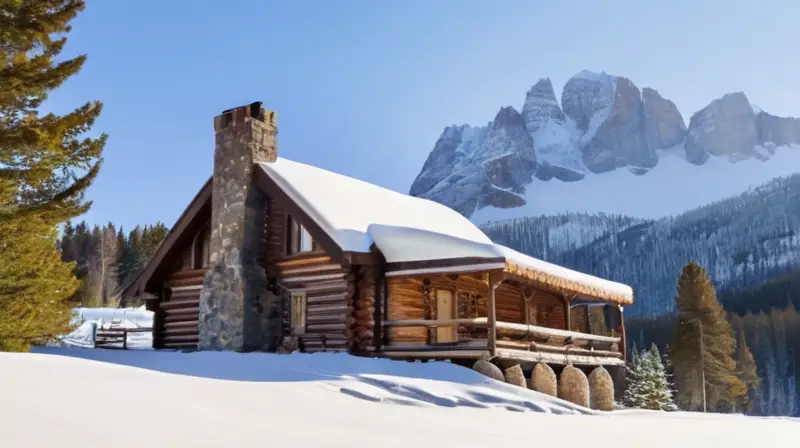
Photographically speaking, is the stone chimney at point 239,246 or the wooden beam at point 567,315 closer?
the stone chimney at point 239,246

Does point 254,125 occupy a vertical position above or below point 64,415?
above

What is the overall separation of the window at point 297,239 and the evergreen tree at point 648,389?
29993 millimetres

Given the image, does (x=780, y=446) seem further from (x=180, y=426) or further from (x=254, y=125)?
(x=254, y=125)

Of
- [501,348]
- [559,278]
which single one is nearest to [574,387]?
[501,348]

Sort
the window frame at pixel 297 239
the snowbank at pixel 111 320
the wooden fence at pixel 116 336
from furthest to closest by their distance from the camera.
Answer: the snowbank at pixel 111 320 < the wooden fence at pixel 116 336 < the window frame at pixel 297 239

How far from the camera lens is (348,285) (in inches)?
787

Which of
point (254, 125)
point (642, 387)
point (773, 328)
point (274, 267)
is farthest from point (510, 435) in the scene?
point (773, 328)

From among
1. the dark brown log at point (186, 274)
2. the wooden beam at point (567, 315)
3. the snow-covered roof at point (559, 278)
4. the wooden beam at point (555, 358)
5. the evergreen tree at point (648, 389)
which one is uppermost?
the dark brown log at point (186, 274)

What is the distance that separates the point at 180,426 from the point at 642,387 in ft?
139

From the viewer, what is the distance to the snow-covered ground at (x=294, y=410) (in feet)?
23.2

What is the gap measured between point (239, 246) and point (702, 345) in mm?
37570

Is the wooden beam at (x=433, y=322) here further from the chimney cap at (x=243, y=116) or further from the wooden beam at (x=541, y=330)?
the chimney cap at (x=243, y=116)

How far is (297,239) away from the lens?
22016mm

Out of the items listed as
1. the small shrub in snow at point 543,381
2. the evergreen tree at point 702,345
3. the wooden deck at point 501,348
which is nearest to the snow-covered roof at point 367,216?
the wooden deck at point 501,348
